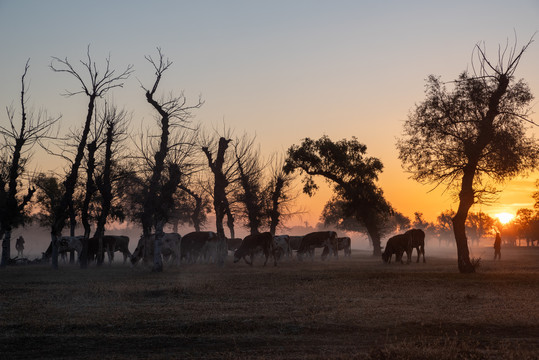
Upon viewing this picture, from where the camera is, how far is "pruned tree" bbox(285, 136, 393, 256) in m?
53.1

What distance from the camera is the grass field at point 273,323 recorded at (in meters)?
9.61

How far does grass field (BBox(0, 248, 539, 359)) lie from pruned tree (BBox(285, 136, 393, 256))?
3351cm

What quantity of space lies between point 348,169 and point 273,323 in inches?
1665

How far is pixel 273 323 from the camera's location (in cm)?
1215

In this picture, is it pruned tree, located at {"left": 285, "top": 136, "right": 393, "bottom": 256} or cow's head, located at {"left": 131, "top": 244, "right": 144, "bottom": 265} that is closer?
cow's head, located at {"left": 131, "top": 244, "right": 144, "bottom": 265}

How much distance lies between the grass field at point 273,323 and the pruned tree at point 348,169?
1319 inches

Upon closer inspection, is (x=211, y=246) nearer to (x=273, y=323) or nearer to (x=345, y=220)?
(x=273, y=323)

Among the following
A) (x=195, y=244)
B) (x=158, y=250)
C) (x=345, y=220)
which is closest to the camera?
(x=158, y=250)

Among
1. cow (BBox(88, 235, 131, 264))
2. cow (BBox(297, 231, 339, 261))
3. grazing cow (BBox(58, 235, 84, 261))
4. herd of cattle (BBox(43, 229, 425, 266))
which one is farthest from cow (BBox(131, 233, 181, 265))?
cow (BBox(297, 231, 339, 261))

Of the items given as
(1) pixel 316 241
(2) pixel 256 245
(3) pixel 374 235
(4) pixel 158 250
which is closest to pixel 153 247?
(2) pixel 256 245

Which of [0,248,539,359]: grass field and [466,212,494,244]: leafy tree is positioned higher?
[466,212,494,244]: leafy tree

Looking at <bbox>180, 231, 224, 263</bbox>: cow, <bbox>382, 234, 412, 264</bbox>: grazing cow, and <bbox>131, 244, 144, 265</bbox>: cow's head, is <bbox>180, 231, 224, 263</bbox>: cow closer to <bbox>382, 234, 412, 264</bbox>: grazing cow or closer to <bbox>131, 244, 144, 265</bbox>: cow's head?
<bbox>131, 244, 144, 265</bbox>: cow's head

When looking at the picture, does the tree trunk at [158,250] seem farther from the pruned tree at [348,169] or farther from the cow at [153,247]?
the pruned tree at [348,169]

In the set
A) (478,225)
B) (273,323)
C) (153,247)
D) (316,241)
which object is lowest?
(273,323)
